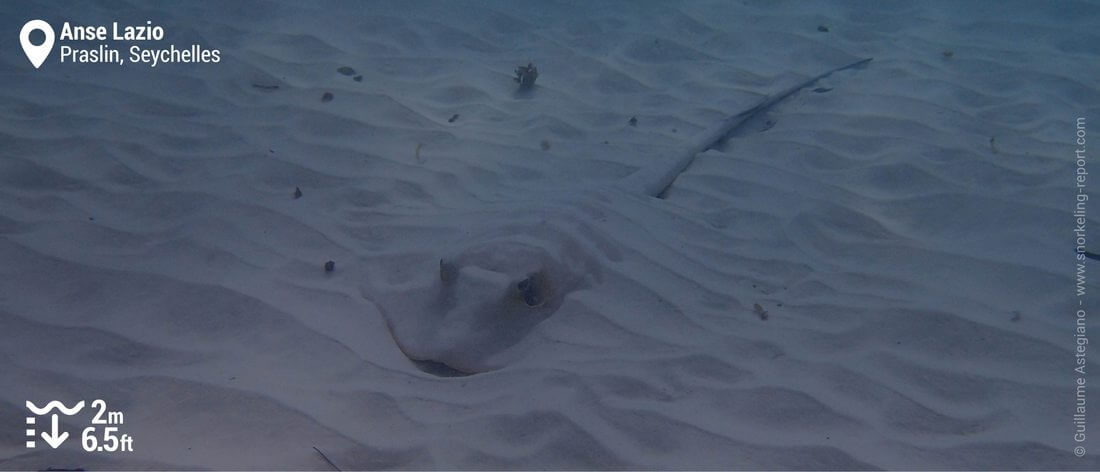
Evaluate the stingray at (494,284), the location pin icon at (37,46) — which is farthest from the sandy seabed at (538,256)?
the location pin icon at (37,46)

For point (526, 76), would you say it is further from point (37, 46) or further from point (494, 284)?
point (37, 46)

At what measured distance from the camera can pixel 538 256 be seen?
142 inches

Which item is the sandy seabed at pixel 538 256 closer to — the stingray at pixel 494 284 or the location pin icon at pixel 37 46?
the stingray at pixel 494 284

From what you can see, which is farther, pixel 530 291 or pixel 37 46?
pixel 37 46

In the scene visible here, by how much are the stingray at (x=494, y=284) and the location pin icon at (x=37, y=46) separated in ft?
14.9

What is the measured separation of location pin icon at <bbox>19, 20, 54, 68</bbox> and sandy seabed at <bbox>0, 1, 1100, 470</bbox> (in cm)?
12

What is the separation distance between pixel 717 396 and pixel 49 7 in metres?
7.45

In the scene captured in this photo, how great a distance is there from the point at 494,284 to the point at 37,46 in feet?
18.4

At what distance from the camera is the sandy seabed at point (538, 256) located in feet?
9.66

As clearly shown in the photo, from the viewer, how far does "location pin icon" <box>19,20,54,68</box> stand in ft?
20.4

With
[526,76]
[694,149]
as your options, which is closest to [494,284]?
[694,149]

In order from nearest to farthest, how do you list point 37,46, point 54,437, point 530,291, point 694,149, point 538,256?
1. point 54,437
2. point 530,291
3. point 538,256
4. point 694,149
5. point 37,46

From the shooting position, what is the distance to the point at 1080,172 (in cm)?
474

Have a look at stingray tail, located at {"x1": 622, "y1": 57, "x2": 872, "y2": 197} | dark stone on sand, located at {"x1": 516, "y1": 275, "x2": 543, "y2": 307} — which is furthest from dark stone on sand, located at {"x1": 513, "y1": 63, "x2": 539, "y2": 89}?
dark stone on sand, located at {"x1": 516, "y1": 275, "x2": 543, "y2": 307}
